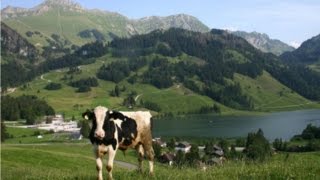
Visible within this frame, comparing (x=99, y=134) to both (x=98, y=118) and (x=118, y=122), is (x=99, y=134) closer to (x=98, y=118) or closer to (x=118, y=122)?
(x=98, y=118)

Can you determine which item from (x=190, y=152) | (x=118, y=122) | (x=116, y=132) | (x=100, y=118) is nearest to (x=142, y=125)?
(x=118, y=122)

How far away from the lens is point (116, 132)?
1686cm

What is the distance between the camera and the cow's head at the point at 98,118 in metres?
15.9

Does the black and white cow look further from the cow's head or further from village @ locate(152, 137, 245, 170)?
village @ locate(152, 137, 245, 170)

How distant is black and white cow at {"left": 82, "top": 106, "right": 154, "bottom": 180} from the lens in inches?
635

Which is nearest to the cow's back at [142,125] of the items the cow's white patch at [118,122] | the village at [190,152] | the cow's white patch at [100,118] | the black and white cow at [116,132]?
the black and white cow at [116,132]

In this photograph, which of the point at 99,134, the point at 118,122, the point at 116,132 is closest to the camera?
the point at 99,134

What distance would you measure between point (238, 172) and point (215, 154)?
124 m

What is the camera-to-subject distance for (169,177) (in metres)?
15.5

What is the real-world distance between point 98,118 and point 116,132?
1041mm

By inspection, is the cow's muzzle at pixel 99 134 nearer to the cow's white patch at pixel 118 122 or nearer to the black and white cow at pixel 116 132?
the black and white cow at pixel 116 132

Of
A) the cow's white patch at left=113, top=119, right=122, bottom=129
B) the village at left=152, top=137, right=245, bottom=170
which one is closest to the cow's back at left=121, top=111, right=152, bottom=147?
the cow's white patch at left=113, top=119, right=122, bottom=129

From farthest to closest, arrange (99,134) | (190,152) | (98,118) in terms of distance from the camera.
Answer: (190,152)
(98,118)
(99,134)

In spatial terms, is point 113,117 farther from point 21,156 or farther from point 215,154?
point 215,154
